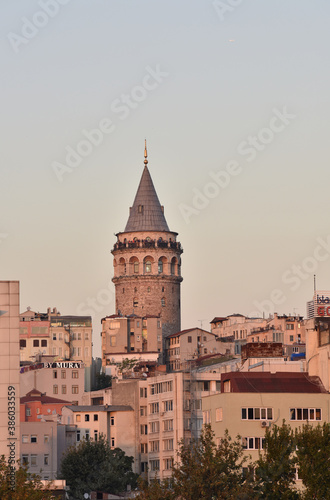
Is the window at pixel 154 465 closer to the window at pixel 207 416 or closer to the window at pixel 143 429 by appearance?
the window at pixel 143 429

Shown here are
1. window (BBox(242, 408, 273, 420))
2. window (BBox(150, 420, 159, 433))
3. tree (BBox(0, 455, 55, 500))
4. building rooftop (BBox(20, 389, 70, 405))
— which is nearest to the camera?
tree (BBox(0, 455, 55, 500))

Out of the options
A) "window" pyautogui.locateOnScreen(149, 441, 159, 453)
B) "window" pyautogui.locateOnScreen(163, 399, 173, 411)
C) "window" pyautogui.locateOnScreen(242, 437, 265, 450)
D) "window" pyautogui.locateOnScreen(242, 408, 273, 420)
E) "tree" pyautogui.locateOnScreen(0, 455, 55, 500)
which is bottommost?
"tree" pyautogui.locateOnScreen(0, 455, 55, 500)

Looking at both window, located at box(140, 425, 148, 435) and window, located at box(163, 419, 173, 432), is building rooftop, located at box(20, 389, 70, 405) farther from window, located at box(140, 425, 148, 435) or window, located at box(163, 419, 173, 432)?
window, located at box(163, 419, 173, 432)

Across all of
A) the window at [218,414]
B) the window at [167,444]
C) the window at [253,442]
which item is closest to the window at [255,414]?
the window at [253,442]

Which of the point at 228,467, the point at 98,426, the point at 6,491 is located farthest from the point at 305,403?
the point at 98,426

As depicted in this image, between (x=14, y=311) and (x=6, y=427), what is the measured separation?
623cm

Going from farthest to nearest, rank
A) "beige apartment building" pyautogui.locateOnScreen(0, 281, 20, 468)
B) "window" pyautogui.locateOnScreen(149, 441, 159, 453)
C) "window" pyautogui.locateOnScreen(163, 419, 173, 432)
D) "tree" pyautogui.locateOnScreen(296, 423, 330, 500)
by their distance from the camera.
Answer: "window" pyautogui.locateOnScreen(149, 441, 159, 453)
"window" pyautogui.locateOnScreen(163, 419, 173, 432)
"beige apartment building" pyautogui.locateOnScreen(0, 281, 20, 468)
"tree" pyautogui.locateOnScreen(296, 423, 330, 500)

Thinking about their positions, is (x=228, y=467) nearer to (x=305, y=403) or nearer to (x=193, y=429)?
(x=305, y=403)

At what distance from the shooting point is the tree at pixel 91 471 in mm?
122938

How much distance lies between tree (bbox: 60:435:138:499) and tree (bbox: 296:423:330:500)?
48.8m

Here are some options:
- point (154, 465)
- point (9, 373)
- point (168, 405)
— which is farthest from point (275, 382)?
point (154, 465)

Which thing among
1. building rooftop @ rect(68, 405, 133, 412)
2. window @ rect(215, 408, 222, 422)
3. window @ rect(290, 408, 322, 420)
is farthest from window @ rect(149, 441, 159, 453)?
window @ rect(290, 408, 322, 420)

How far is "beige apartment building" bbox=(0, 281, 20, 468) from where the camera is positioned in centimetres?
8438

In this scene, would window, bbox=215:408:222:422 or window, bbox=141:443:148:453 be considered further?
window, bbox=141:443:148:453
